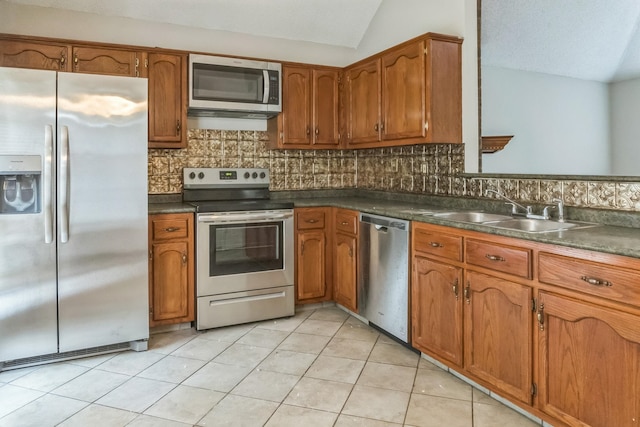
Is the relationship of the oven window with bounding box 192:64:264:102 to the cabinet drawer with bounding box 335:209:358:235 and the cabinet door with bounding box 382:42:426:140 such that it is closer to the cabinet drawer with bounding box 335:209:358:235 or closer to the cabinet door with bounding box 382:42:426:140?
the cabinet door with bounding box 382:42:426:140

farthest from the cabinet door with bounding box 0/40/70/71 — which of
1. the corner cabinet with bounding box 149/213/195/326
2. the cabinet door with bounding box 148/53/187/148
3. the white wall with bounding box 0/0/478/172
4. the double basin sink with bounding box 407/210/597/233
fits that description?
the double basin sink with bounding box 407/210/597/233

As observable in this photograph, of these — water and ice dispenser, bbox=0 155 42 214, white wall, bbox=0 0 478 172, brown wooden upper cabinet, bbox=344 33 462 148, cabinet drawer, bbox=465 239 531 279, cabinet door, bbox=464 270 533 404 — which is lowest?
cabinet door, bbox=464 270 533 404

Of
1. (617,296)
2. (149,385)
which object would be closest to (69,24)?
(149,385)

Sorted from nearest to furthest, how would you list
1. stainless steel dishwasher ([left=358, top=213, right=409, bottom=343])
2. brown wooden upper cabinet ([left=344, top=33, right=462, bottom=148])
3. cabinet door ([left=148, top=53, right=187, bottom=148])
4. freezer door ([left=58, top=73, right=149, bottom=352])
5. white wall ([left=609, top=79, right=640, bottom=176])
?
1. white wall ([left=609, top=79, right=640, bottom=176])
2. freezer door ([left=58, top=73, right=149, bottom=352])
3. stainless steel dishwasher ([left=358, top=213, right=409, bottom=343])
4. brown wooden upper cabinet ([left=344, top=33, right=462, bottom=148])
5. cabinet door ([left=148, top=53, right=187, bottom=148])

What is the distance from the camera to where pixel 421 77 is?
321cm

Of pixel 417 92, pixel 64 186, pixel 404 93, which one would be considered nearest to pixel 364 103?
pixel 404 93

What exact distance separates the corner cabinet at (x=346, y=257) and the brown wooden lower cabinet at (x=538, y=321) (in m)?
0.85

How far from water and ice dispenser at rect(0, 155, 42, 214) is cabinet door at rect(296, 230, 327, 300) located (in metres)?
1.89

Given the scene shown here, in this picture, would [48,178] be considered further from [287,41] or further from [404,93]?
[287,41]

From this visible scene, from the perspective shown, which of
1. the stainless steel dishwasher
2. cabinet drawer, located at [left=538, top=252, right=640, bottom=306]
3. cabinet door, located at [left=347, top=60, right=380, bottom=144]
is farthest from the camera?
cabinet door, located at [left=347, top=60, right=380, bottom=144]

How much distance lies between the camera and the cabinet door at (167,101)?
140 inches

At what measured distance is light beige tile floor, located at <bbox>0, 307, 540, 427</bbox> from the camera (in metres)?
2.20

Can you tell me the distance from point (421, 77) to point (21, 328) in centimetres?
302

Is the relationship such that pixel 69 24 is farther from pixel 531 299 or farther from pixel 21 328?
pixel 531 299
